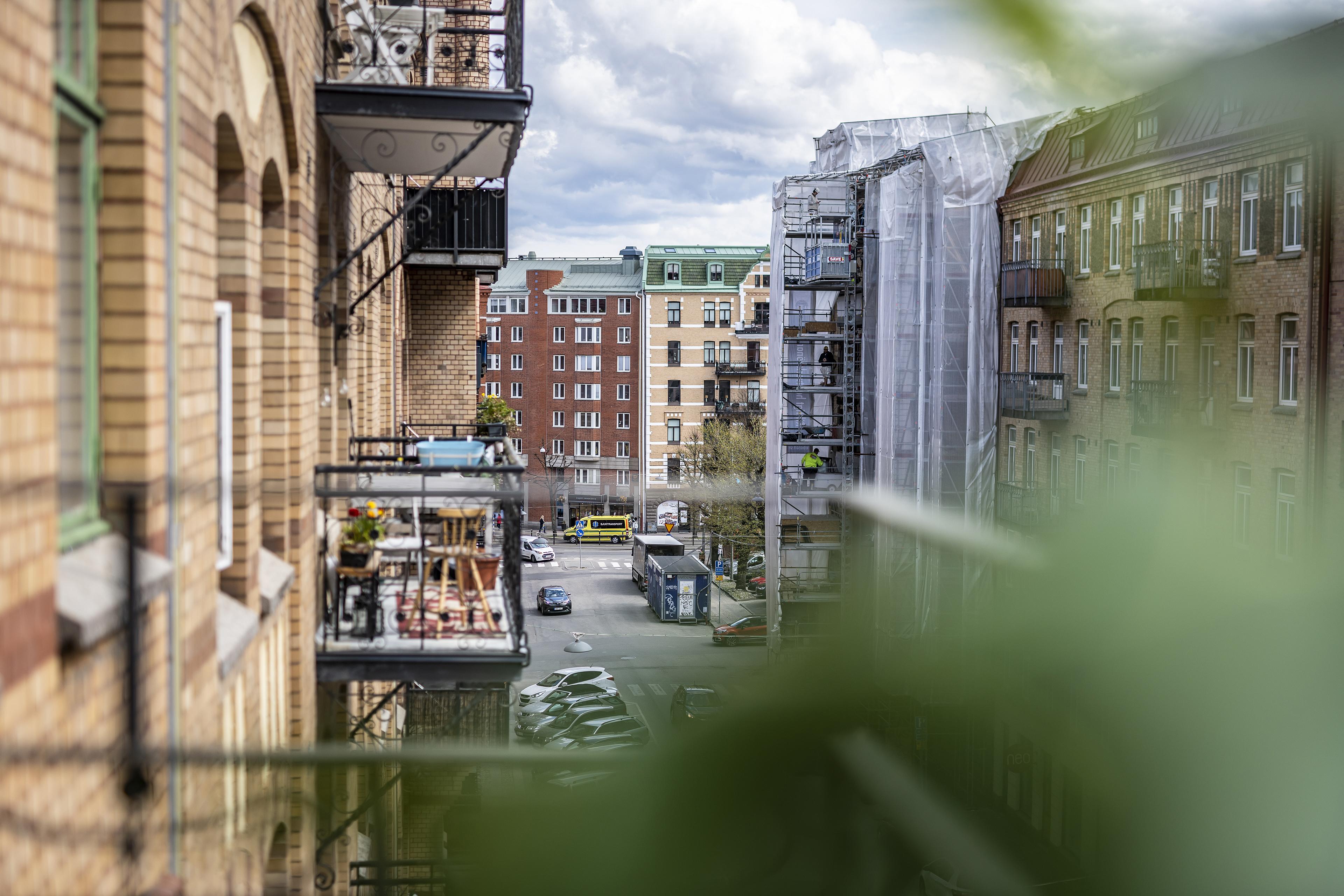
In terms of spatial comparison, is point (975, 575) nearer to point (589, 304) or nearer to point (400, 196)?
point (400, 196)

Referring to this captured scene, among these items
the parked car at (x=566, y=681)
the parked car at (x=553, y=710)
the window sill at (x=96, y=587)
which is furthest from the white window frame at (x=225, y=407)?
the parked car at (x=553, y=710)

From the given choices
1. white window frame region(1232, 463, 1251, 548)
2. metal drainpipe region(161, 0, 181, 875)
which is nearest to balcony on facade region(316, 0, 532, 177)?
metal drainpipe region(161, 0, 181, 875)

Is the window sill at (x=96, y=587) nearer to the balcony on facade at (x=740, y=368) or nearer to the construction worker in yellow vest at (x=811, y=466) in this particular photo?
the construction worker in yellow vest at (x=811, y=466)

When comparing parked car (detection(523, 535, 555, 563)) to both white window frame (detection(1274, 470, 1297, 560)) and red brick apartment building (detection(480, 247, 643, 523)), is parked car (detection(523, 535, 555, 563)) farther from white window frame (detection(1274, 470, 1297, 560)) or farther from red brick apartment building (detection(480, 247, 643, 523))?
white window frame (detection(1274, 470, 1297, 560))

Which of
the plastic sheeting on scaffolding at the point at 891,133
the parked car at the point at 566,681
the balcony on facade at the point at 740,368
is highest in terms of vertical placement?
the balcony on facade at the point at 740,368

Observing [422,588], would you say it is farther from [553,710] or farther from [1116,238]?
A: [1116,238]

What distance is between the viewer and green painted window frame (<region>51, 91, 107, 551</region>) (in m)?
2.16

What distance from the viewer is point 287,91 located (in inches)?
199

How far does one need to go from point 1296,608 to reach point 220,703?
3434 millimetres

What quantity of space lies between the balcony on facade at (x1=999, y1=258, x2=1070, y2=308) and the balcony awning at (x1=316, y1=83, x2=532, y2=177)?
5.60m

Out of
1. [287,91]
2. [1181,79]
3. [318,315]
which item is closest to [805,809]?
[1181,79]

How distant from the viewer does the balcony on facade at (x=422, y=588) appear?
589cm

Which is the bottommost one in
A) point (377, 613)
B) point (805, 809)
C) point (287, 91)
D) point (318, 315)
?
point (377, 613)

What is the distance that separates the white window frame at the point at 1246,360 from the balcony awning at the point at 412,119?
19.1ft
